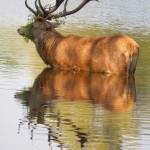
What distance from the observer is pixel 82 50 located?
1538 cm

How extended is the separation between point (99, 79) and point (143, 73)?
170 cm

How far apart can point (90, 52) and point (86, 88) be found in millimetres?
2425

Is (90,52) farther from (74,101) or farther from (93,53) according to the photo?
(74,101)

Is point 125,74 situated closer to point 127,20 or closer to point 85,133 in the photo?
point 85,133

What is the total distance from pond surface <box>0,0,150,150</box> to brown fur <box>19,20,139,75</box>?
330 millimetres

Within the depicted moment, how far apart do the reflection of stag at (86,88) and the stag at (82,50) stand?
28 centimetres

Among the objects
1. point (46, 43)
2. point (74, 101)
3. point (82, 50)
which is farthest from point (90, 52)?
point (74, 101)

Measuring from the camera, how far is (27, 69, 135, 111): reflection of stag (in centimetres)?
1170

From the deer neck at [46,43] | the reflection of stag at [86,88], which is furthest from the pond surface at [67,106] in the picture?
the deer neck at [46,43]

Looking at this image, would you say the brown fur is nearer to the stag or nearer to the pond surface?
the stag

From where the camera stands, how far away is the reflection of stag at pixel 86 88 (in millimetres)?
11701

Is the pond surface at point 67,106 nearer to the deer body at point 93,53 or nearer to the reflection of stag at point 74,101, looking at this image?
the reflection of stag at point 74,101

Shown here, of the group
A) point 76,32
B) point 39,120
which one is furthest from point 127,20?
point 39,120

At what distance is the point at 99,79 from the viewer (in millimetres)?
14320
